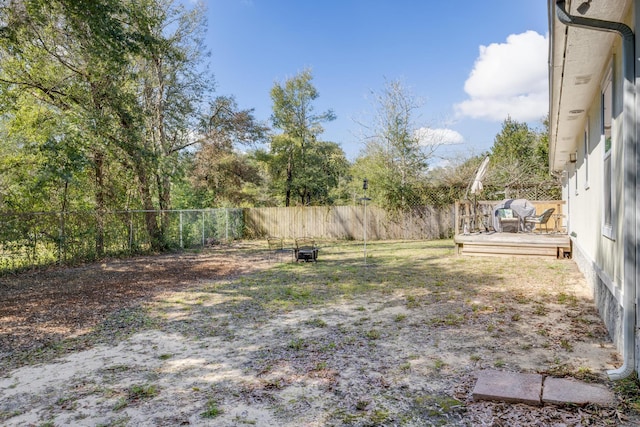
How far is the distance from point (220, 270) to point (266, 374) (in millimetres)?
6715

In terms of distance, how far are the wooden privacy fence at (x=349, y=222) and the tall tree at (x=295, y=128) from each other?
4.71 meters

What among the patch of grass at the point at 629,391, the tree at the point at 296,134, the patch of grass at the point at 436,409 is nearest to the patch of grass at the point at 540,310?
the patch of grass at the point at 629,391

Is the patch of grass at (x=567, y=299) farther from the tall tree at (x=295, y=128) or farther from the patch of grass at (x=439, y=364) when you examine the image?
the tall tree at (x=295, y=128)

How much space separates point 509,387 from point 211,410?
2.09 metres

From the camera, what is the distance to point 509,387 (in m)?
2.70

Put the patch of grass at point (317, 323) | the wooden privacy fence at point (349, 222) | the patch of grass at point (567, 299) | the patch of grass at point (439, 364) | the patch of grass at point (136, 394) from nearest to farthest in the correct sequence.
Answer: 1. the patch of grass at point (136, 394)
2. the patch of grass at point (439, 364)
3. the patch of grass at point (317, 323)
4. the patch of grass at point (567, 299)
5. the wooden privacy fence at point (349, 222)

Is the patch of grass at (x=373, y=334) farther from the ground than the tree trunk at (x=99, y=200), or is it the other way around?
the tree trunk at (x=99, y=200)

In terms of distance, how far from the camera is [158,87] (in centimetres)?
1457

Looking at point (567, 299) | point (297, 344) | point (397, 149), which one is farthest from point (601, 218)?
point (397, 149)

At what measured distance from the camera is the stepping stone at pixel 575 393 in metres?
2.49

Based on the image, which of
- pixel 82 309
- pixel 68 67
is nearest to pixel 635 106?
pixel 82 309

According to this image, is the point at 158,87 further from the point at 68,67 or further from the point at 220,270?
the point at 220,270

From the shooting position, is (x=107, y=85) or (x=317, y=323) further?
(x=107, y=85)

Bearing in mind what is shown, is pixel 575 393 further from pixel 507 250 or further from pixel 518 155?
pixel 518 155
